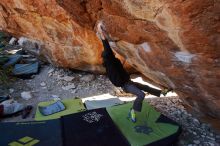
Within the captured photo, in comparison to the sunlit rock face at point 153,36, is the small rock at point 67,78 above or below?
below

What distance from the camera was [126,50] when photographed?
496cm

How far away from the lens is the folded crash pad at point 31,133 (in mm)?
3957

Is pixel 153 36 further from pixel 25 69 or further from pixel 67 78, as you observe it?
pixel 25 69

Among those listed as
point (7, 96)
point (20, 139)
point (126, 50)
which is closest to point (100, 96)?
point (126, 50)

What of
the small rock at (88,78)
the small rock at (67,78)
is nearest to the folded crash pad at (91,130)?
the small rock at (88,78)

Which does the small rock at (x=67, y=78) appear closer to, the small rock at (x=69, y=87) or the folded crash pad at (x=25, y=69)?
the small rock at (x=69, y=87)

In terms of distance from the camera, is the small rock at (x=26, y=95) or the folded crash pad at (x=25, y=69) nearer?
the small rock at (x=26, y=95)

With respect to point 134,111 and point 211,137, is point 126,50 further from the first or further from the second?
point 211,137

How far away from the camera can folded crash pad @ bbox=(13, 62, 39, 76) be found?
703 centimetres

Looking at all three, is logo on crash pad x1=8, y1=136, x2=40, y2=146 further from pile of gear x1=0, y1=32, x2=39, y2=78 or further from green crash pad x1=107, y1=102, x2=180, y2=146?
pile of gear x1=0, y1=32, x2=39, y2=78

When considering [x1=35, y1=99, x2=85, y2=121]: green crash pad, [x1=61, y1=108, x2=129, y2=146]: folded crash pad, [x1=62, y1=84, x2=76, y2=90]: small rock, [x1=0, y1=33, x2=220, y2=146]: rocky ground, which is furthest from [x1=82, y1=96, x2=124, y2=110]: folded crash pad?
[x1=62, y1=84, x2=76, y2=90]: small rock

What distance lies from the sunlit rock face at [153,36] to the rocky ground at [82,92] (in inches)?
11.5

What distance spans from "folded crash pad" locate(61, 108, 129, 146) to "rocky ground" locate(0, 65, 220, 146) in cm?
103

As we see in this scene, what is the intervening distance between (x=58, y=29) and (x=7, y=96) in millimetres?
1805
